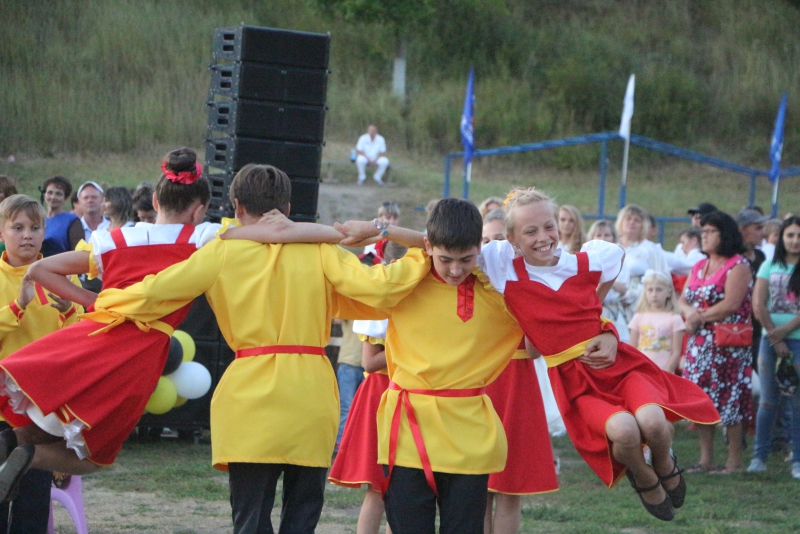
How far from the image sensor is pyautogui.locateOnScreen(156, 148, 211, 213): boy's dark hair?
3559mm

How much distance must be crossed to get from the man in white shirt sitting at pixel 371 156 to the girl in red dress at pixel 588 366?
16.3m

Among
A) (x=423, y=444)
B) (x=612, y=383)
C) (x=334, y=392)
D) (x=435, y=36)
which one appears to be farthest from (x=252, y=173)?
(x=435, y=36)

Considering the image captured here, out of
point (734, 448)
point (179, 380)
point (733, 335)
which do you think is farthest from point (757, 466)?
point (179, 380)

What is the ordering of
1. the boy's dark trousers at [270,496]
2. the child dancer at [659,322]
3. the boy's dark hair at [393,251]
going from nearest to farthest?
1. the boy's dark trousers at [270,496]
2. the boy's dark hair at [393,251]
3. the child dancer at [659,322]

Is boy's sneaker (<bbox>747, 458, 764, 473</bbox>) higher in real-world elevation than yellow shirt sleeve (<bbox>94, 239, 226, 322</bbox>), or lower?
lower

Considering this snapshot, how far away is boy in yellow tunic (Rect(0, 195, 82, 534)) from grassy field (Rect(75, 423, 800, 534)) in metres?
0.93

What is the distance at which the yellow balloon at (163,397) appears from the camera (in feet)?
21.4

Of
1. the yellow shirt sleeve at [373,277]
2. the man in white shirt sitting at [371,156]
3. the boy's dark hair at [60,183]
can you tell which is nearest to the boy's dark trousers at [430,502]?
the yellow shirt sleeve at [373,277]

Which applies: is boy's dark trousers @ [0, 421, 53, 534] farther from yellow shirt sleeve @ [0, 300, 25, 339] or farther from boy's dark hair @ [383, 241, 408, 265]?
boy's dark hair @ [383, 241, 408, 265]

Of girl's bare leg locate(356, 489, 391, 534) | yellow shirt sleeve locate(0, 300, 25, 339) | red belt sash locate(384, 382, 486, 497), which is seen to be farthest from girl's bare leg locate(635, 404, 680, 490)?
yellow shirt sleeve locate(0, 300, 25, 339)

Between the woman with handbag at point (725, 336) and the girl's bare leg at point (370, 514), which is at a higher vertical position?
the woman with handbag at point (725, 336)

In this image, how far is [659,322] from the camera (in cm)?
711

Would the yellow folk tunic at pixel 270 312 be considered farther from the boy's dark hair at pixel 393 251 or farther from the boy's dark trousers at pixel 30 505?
the boy's dark trousers at pixel 30 505

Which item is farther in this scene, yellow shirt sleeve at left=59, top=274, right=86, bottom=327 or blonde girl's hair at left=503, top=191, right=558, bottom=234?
yellow shirt sleeve at left=59, top=274, right=86, bottom=327
